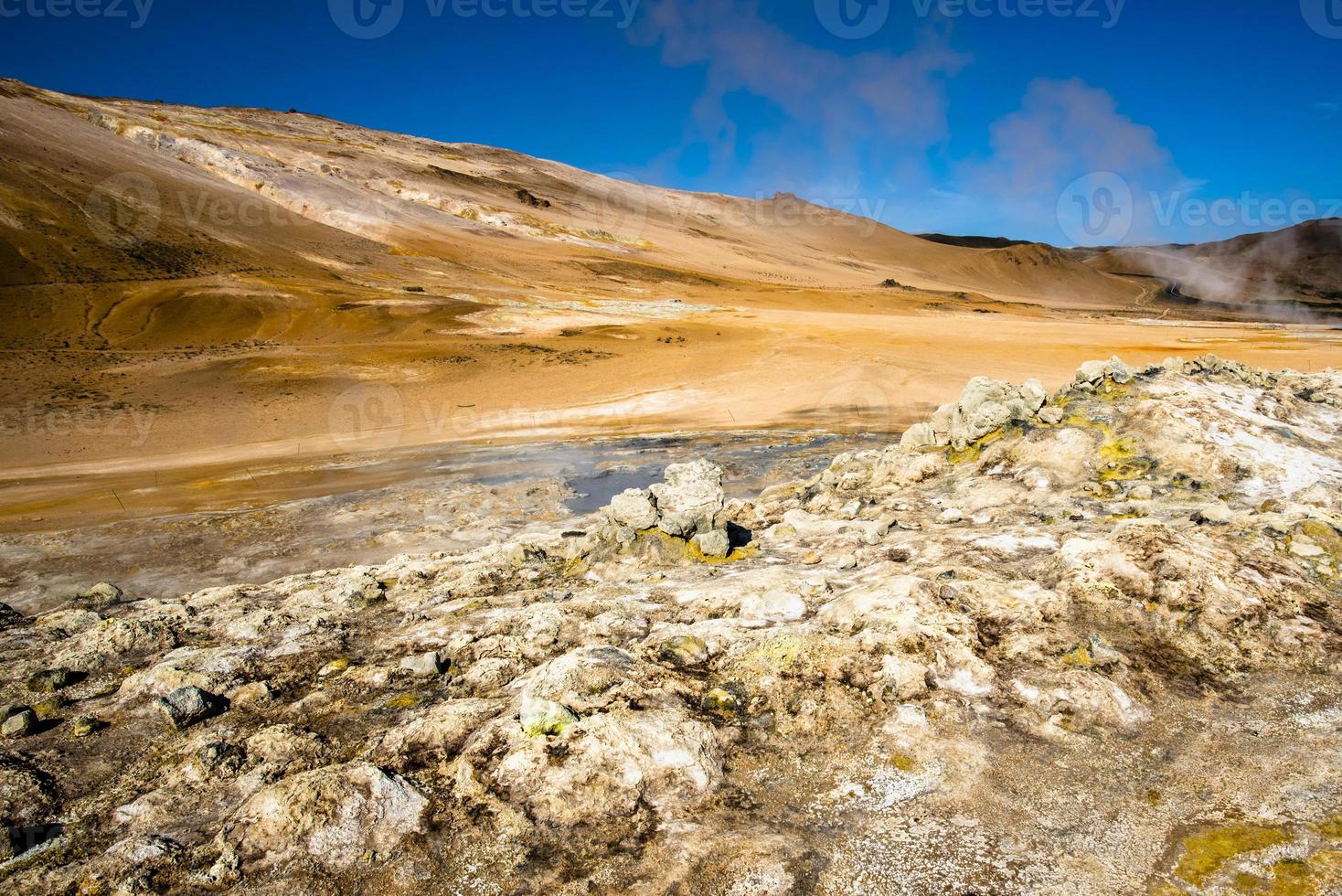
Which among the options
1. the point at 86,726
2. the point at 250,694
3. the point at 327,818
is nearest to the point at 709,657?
the point at 327,818

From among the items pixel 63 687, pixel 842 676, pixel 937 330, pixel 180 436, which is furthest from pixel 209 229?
pixel 842 676

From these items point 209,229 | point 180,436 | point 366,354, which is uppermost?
point 209,229

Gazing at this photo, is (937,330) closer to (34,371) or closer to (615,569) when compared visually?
(615,569)

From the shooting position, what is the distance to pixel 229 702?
Result: 3855mm

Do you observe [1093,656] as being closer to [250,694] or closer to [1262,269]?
[250,694]

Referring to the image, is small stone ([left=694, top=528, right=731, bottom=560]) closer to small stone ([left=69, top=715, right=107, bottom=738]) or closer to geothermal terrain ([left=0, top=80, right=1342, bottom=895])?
geothermal terrain ([left=0, top=80, right=1342, bottom=895])

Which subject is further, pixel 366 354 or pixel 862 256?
pixel 862 256

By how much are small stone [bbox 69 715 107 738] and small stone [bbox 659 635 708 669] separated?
113 inches

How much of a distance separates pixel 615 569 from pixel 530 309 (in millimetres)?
28141

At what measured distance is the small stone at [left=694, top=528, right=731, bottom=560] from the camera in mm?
5445

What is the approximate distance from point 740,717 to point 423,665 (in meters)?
1.84

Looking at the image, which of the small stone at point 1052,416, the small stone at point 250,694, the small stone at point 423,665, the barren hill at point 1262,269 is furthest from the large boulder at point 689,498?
the barren hill at point 1262,269

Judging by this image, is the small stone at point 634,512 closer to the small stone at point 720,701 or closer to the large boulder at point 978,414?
the small stone at point 720,701

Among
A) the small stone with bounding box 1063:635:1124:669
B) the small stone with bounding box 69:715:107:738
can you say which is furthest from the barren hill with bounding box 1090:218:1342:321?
the small stone with bounding box 69:715:107:738
